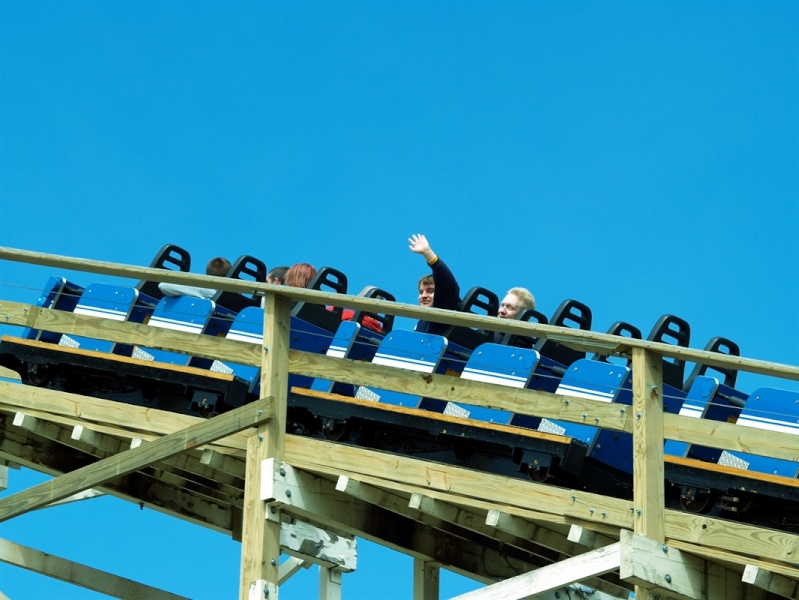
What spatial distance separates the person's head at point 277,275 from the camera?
11641 millimetres

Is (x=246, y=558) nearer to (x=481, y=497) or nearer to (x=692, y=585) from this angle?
(x=481, y=497)

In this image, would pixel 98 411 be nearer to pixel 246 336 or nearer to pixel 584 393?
pixel 246 336

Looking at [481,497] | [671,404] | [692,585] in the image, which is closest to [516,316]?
[671,404]

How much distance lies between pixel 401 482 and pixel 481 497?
0.50 m

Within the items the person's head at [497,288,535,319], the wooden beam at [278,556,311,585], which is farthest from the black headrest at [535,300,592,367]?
the wooden beam at [278,556,311,585]

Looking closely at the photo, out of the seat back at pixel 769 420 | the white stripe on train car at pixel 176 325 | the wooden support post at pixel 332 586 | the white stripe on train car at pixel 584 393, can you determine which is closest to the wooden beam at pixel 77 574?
the wooden support post at pixel 332 586

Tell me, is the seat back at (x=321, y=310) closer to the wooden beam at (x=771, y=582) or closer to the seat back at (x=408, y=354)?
the seat back at (x=408, y=354)

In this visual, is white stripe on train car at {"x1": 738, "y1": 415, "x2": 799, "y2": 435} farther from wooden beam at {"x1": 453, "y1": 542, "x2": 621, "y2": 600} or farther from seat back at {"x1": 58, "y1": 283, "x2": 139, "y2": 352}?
seat back at {"x1": 58, "y1": 283, "x2": 139, "y2": 352}

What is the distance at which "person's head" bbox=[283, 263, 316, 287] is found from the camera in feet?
36.7

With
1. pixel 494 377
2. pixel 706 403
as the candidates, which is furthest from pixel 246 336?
pixel 706 403

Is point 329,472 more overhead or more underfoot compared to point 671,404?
more underfoot

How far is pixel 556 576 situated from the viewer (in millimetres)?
8398

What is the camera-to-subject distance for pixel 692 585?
27.0 ft

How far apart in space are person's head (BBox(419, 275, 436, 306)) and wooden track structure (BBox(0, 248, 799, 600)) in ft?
4.59
